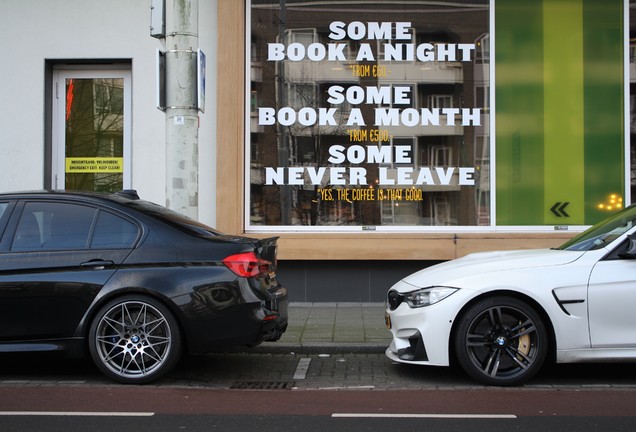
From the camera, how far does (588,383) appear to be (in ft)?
21.0

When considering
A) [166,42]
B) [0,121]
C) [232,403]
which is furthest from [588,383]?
[0,121]

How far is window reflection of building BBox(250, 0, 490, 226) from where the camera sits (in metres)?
11.0

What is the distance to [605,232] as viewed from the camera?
21.8 feet

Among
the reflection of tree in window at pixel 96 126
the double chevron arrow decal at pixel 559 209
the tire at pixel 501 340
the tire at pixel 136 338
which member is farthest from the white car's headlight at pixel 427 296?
the reflection of tree in window at pixel 96 126

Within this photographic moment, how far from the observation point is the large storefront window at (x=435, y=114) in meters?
11.0

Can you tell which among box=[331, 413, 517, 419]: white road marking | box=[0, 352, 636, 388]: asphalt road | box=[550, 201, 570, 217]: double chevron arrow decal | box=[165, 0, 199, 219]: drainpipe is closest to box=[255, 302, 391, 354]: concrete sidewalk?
box=[0, 352, 636, 388]: asphalt road

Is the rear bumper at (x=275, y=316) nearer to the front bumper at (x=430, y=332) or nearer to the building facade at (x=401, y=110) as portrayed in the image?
the front bumper at (x=430, y=332)

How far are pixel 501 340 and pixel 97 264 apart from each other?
350 centimetres

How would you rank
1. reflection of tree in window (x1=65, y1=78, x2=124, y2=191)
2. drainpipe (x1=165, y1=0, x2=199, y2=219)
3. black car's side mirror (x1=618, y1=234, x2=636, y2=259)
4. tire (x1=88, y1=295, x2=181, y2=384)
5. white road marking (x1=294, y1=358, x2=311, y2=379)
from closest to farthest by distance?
black car's side mirror (x1=618, y1=234, x2=636, y2=259)
tire (x1=88, y1=295, x2=181, y2=384)
white road marking (x1=294, y1=358, x2=311, y2=379)
drainpipe (x1=165, y1=0, x2=199, y2=219)
reflection of tree in window (x1=65, y1=78, x2=124, y2=191)

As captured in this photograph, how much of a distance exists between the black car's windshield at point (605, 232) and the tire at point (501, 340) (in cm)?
93

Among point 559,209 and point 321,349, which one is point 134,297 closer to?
point 321,349

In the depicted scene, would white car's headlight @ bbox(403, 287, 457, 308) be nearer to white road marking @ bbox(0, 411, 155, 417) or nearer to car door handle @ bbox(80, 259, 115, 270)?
white road marking @ bbox(0, 411, 155, 417)

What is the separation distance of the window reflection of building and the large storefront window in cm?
2

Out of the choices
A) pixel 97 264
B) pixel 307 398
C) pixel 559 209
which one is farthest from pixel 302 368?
pixel 559 209
